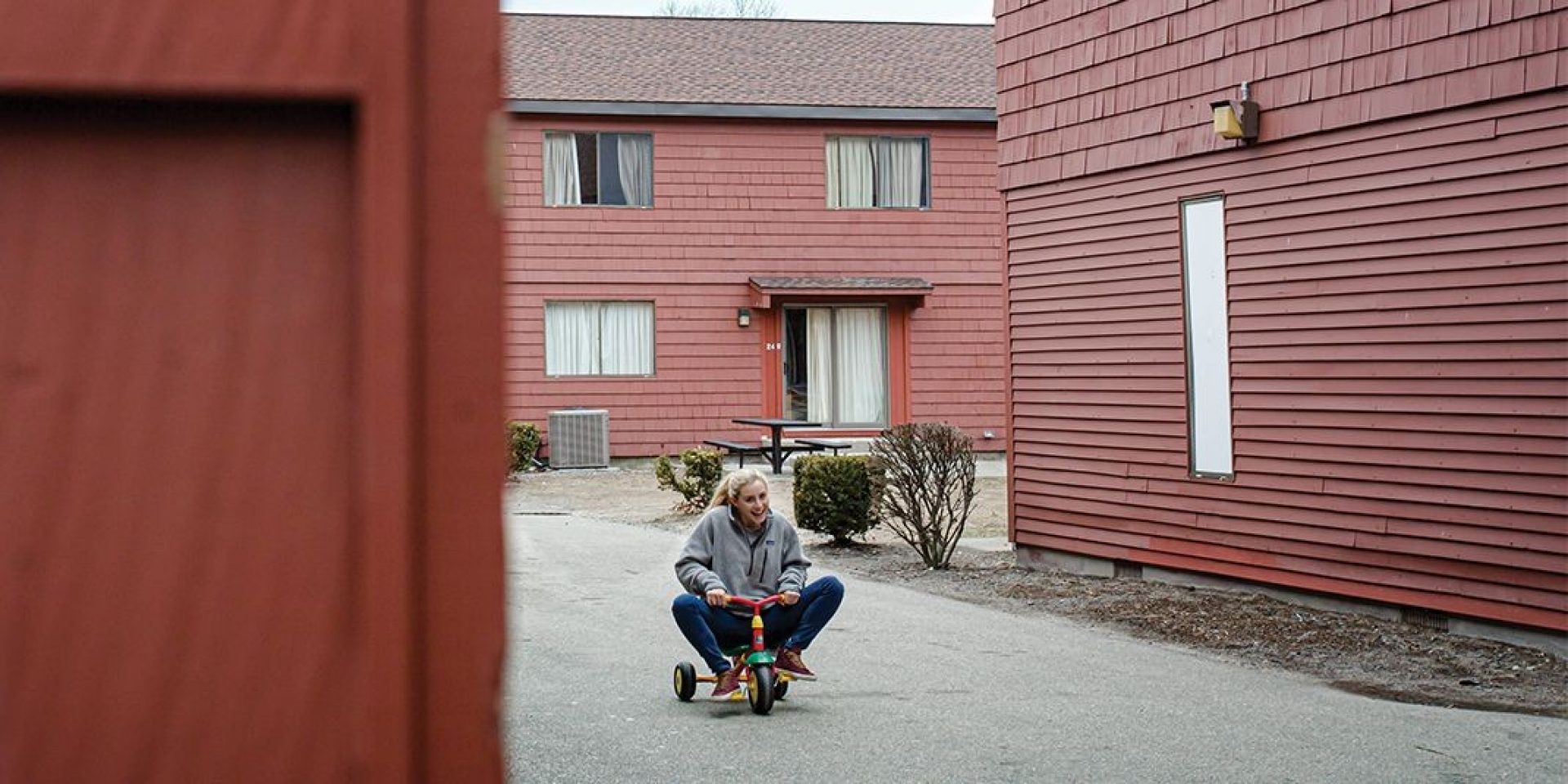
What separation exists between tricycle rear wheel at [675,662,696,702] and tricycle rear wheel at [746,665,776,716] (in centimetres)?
32

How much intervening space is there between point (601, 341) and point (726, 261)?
7.41 feet

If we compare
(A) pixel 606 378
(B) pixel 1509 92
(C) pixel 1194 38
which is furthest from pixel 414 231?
(A) pixel 606 378

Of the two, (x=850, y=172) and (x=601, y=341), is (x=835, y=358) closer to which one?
(x=850, y=172)

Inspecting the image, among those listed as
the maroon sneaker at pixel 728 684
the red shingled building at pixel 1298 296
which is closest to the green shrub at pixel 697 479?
the red shingled building at pixel 1298 296

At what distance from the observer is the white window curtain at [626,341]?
2748 centimetres

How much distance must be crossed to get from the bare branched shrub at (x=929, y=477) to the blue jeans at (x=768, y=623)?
6014mm

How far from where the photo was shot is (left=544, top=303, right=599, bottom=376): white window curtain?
1077 inches

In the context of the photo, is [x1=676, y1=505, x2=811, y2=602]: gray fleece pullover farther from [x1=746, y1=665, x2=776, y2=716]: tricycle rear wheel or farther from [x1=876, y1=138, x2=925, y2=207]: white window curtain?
[x1=876, y1=138, x2=925, y2=207]: white window curtain

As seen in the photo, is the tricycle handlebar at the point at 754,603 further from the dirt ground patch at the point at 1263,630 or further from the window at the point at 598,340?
the window at the point at 598,340

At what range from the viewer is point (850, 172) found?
28594 mm

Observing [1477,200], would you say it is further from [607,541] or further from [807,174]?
[807,174]

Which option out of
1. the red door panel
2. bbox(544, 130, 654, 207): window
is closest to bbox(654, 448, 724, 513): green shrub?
bbox(544, 130, 654, 207): window

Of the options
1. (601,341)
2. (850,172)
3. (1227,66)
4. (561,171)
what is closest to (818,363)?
(850,172)

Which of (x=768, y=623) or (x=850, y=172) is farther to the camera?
(x=850, y=172)
